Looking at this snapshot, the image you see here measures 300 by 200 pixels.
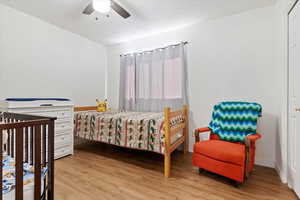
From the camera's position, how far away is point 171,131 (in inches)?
82.9

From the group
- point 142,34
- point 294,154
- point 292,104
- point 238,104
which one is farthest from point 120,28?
point 294,154

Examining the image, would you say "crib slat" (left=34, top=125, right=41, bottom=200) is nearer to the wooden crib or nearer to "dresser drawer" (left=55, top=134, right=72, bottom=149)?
the wooden crib

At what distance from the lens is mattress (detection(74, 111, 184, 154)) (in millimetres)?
2109

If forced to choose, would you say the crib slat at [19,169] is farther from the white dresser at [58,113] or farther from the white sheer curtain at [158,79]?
the white sheer curtain at [158,79]

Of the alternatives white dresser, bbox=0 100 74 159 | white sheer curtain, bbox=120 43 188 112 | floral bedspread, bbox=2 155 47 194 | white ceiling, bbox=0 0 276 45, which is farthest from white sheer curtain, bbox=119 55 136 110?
floral bedspread, bbox=2 155 47 194

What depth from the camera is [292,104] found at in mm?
1681

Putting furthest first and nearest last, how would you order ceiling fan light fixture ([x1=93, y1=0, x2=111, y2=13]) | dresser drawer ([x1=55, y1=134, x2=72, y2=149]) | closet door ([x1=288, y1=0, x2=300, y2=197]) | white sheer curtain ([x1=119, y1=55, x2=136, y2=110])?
white sheer curtain ([x1=119, y1=55, x2=136, y2=110]) < dresser drawer ([x1=55, y1=134, x2=72, y2=149]) < ceiling fan light fixture ([x1=93, y1=0, x2=111, y2=13]) < closet door ([x1=288, y1=0, x2=300, y2=197])

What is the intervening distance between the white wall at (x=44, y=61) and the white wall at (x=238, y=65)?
6.35ft

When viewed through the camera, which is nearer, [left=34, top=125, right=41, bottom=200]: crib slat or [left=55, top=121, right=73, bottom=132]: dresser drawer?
[left=34, top=125, right=41, bottom=200]: crib slat

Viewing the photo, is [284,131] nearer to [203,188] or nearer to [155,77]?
[203,188]

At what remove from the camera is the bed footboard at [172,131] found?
77.4 inches

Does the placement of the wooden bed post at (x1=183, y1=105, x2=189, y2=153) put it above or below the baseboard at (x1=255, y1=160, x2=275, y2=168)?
above

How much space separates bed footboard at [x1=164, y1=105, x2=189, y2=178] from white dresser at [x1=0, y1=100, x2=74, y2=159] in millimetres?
1824

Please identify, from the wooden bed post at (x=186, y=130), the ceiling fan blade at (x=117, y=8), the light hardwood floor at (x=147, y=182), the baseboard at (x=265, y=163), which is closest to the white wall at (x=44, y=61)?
the light hardwood floor at (x=147, y=182)
